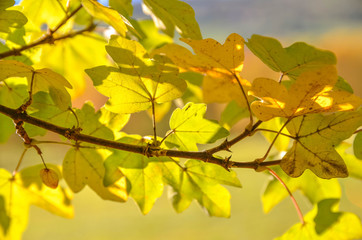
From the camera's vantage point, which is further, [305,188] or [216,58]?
[305,188]

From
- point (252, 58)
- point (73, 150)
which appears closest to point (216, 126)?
point (73, 150)

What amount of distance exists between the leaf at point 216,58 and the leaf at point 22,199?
0.27m

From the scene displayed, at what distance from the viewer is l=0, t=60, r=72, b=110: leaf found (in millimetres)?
383

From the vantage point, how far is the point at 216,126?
43 cm

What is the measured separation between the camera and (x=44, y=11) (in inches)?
23.0

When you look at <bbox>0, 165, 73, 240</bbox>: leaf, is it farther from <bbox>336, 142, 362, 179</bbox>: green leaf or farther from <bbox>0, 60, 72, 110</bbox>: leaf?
<bbox>336, 142, 362, 179</bbox>: green leaf

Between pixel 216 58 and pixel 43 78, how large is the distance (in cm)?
19

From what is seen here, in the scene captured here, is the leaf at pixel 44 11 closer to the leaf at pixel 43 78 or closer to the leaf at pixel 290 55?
the leaf at pixel 43 78

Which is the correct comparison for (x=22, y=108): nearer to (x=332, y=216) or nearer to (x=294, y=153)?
(x=294, y=153)

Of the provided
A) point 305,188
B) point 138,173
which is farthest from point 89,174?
point 305,188

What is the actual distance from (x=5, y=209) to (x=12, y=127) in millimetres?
125

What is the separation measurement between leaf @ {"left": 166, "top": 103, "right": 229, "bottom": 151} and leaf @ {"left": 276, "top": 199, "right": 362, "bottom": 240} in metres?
0.21

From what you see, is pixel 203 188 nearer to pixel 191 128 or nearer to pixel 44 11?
pixel 191 128

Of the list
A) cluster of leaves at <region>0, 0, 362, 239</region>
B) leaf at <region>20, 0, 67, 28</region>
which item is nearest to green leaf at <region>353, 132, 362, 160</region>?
cluster of leaves at <region>0, 0, 362, 239</region>
